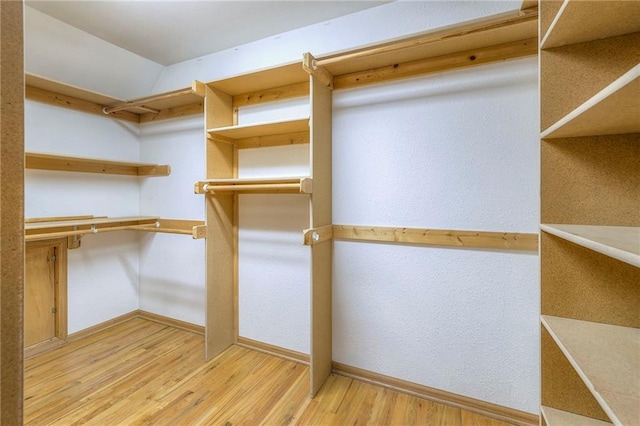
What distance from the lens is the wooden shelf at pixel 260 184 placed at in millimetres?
1812

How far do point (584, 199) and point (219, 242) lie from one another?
7.47ft

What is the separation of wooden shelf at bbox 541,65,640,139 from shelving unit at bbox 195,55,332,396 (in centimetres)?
124

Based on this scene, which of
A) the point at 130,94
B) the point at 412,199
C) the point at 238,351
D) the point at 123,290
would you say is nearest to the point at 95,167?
the point at 130,94

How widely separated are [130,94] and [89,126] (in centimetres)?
50

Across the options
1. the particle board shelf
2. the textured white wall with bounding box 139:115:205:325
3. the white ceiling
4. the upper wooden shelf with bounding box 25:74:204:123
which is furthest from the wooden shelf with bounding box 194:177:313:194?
the white ceiling

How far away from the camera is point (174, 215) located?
9.44ft

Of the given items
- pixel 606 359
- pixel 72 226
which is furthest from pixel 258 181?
pixel 606 359

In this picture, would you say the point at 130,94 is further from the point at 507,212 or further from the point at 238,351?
the point at 507,212

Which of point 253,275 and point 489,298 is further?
point 253,275

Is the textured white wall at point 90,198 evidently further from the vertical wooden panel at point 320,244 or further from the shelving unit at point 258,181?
the vertical wooden panel at point 320,244

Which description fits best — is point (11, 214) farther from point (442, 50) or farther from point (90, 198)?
point (90, 198)

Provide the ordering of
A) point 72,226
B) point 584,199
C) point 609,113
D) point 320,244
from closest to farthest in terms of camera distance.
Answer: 1. point 609,113
2. point 584,199
3. point 320,244
4. point 72,226

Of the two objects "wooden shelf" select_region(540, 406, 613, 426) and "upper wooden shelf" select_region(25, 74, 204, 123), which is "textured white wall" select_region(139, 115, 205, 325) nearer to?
"upper wooden shelf" select_region(25, 74, 204, 123)

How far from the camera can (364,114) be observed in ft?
6.65
